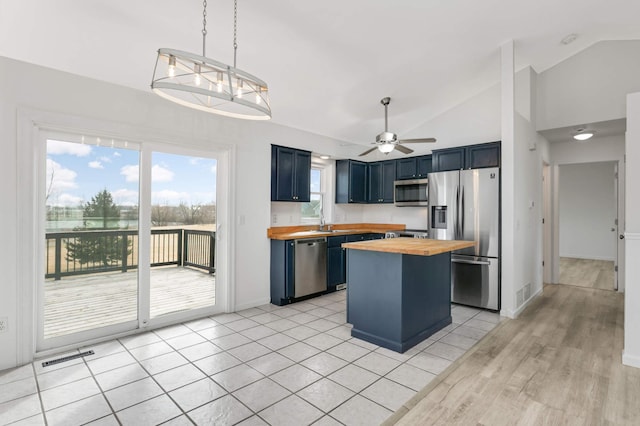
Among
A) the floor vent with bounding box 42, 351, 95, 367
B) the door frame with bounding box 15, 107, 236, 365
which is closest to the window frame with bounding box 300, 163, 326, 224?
A: the door frame with bounding box 15, 107, 236, 365

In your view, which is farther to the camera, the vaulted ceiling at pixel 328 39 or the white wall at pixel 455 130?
the white wall at pixel 455 130

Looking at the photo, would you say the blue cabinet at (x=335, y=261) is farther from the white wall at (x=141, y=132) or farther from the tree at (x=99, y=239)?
the tree at (x=99, y=239)

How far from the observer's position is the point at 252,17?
8.86 feet

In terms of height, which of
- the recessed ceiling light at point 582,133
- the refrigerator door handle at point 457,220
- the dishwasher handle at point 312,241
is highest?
the recessed ceiling light at point 582,133

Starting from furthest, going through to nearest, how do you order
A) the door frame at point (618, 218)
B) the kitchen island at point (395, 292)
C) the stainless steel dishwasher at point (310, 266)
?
the door frame at point (618, 218), the stainless steel dishwasher at point (310, 266), the kitchen island at point (395, 292)

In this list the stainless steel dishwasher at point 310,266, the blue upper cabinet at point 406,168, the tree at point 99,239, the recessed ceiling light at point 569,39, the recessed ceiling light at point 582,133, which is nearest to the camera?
the tree at point 99,239

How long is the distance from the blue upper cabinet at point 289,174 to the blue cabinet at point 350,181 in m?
0.95

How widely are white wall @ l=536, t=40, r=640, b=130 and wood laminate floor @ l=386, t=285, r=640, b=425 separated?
8.87 feet

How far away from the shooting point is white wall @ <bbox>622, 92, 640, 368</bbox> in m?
2.73

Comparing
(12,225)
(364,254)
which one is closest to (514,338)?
(364,254)

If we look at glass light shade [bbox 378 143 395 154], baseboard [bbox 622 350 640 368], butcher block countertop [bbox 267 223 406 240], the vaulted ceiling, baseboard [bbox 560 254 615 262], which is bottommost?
baseboard [bbox 622 350 640 368]

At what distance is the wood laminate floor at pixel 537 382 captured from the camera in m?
2.06

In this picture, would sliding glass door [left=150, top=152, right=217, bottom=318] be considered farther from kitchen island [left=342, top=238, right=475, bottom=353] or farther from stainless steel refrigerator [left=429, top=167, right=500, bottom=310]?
stainless steel refrigerator [left=429, top=167, right=500, bottom=310]

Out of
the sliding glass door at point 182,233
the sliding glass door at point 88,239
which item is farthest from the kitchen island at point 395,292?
the sliding glass door at point 88,239
